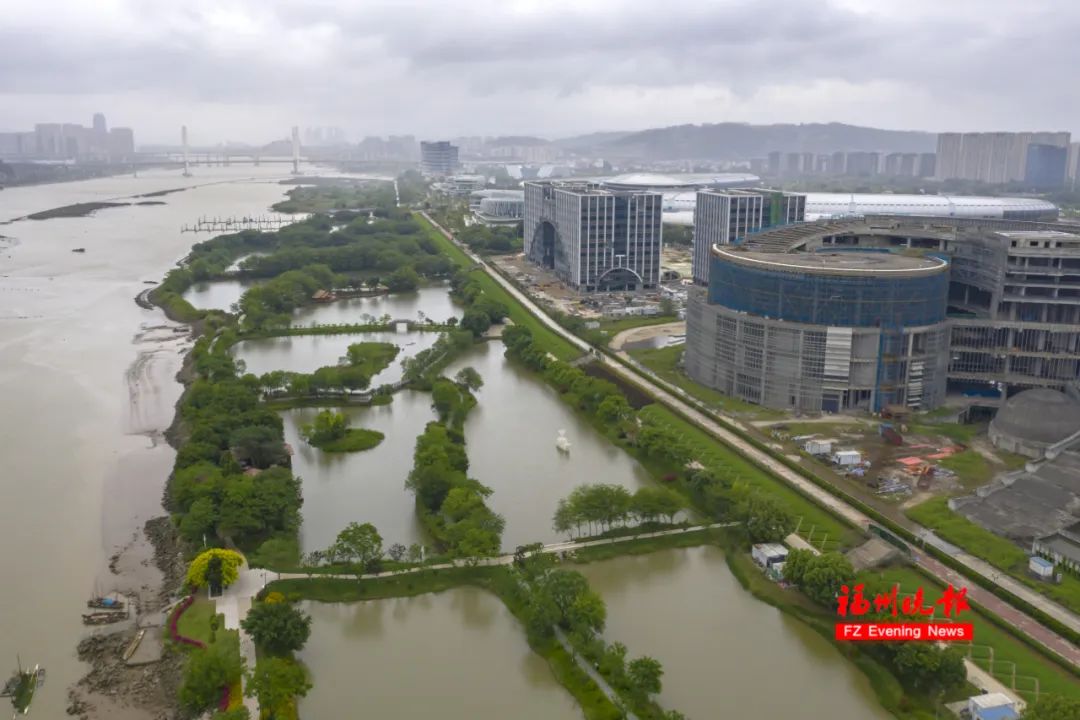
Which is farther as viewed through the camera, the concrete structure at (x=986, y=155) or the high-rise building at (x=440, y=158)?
the high-rise building at (x=440, y=158)

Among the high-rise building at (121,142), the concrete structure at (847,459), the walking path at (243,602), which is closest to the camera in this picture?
the walking path at (243,602)

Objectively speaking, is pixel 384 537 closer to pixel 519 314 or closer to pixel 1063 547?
pixel 1063 547

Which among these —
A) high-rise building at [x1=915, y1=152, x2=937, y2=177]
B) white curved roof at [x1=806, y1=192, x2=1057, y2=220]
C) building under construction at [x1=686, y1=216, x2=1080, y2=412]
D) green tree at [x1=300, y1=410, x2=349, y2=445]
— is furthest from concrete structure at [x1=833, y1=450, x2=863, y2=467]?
high-rise building at [x1=915, y1=152, x2=937, y2=177]

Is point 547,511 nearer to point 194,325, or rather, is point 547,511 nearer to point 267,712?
point 267,712

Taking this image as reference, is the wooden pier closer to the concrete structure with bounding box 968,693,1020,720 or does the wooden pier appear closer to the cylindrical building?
the cylindrical building

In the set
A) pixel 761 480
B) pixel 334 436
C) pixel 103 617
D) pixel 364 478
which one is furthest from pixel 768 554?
pixel 334 436

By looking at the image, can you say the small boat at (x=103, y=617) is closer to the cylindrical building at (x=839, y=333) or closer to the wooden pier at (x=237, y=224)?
the cylindrical building at (x=839, y=333)

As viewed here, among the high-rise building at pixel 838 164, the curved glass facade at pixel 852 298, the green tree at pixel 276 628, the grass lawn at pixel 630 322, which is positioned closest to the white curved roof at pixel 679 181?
the high-rise building at pixel 838 164
